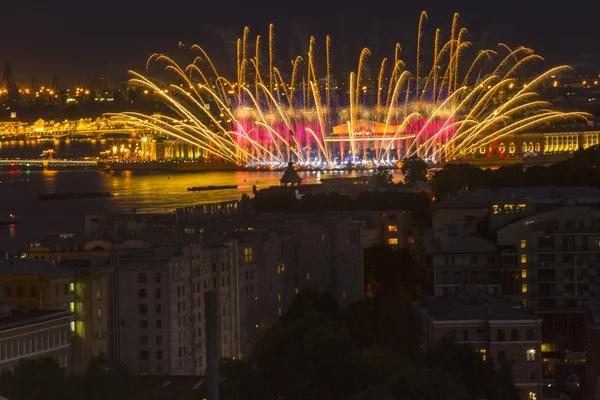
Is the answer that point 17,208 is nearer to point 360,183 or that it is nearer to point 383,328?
point 360,183

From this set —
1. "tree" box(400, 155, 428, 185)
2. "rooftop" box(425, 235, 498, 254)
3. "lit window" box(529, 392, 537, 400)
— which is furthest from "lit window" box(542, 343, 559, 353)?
"tree" box(400, 155, 428, 185)

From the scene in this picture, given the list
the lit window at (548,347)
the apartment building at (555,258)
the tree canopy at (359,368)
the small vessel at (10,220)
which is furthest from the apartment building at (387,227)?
the small vessel at (10,220)

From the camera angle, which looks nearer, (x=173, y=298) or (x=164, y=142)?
(x=173, y=298)

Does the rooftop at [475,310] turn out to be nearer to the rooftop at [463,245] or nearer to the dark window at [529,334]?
the dark window at [529,334]

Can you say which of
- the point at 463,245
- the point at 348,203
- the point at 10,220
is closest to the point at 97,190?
the point at 10,220

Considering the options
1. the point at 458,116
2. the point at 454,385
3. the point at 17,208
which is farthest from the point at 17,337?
the point at 458,116

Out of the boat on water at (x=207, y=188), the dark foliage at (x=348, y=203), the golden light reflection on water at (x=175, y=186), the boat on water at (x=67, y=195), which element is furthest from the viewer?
the boat on water at (x=207, y=188)

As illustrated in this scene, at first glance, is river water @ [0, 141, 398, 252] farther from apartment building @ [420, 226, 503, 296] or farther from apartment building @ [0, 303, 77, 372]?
apartment building @ [0, 303, 77, 372]
